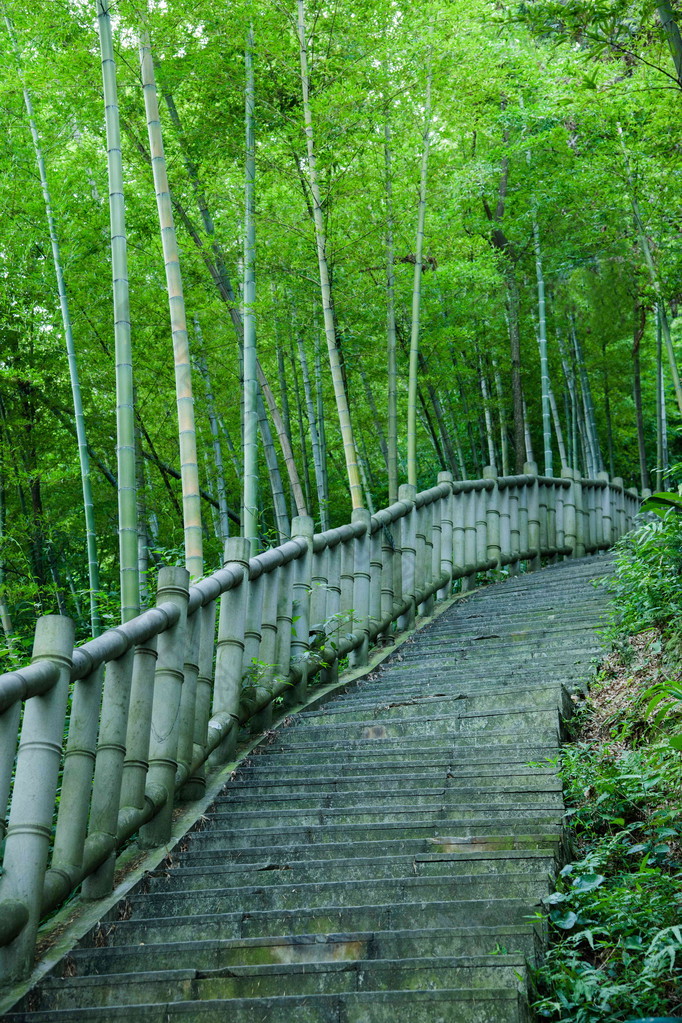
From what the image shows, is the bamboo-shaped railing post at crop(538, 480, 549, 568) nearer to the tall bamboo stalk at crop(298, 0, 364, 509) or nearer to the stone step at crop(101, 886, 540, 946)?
the tall bamboo stalk at crop(298, 0, 364, 509)

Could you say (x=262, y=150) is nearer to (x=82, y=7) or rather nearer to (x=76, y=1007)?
(x=82, y=7)

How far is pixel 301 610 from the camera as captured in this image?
534 centimetres

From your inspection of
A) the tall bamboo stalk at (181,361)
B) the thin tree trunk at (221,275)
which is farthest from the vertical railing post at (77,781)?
the thin tree trunk at (221,275)

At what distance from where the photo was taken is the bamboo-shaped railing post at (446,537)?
26.9 feet

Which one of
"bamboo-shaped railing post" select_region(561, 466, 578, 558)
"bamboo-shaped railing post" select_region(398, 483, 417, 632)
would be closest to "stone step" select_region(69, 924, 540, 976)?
"bamboo-shaped railing post" select_region(398, 483, 417, 632)

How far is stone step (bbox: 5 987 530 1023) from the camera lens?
206cm

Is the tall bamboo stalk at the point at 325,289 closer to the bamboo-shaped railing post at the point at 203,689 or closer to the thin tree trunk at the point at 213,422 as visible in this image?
the bamboo-shaped railing post at the point at 203,689

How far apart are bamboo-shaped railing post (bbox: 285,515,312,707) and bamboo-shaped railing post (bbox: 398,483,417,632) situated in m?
1.86

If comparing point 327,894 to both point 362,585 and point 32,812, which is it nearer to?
point 32,812

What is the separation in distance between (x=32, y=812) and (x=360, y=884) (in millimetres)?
888

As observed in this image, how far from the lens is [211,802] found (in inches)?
153

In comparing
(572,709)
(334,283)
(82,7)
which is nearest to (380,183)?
(334,283)

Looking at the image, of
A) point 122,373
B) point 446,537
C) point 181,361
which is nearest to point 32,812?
point 122,373

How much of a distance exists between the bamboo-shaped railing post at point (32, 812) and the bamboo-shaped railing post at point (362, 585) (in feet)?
11.3
